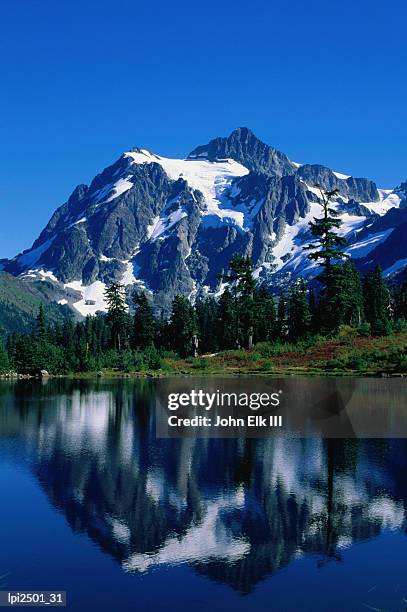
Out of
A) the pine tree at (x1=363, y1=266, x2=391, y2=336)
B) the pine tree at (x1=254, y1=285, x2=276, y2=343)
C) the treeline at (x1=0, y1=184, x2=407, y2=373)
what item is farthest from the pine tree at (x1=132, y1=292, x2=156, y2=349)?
the pine tree at (x1=363, y1=266, x2=391, y2=336)

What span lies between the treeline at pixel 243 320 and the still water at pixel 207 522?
4603 cm

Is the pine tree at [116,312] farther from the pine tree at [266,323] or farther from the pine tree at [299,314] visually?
the pine tree at [299,314]

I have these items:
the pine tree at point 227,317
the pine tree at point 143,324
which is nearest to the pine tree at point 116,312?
the pine tree at point 143,324

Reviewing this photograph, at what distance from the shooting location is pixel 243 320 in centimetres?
10731

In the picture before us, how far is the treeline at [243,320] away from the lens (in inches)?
3346

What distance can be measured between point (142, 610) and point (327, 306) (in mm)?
70326

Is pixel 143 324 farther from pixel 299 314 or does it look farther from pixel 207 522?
pixel 207 522

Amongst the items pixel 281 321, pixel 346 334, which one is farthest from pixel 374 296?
pixel 346 334

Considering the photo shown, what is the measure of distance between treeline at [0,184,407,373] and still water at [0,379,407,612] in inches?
1812

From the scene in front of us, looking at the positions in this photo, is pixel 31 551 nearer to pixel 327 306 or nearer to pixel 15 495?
pixel 15 495

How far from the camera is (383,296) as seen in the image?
161375 mm

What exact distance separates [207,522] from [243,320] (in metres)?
83.2

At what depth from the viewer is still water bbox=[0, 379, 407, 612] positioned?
62.4ft

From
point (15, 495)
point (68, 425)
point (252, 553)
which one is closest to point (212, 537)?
point (252, 553)
